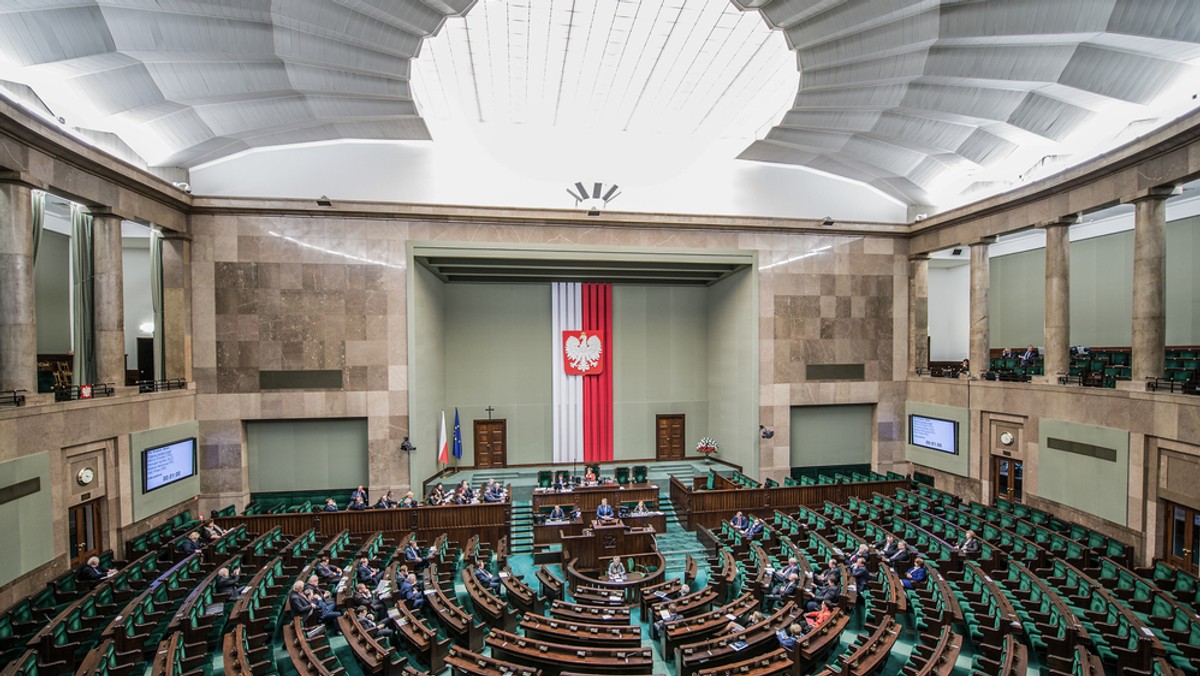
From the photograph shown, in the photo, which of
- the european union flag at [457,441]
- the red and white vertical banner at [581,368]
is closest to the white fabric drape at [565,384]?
the red and white vertical banner at [581,368]

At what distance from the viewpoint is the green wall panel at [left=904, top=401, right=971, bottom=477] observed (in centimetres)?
1609

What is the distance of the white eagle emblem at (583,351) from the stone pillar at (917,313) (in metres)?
10.6

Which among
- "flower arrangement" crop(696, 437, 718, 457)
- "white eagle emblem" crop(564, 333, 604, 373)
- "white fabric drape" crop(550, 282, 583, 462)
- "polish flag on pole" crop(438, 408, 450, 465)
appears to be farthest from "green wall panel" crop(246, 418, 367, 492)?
"flower arrangement" crop(696, 437, 718, 457)

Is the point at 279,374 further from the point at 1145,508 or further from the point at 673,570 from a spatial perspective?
the point at 1145,508

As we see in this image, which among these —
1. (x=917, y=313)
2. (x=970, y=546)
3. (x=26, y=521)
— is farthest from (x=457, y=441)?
(x=917, y=313)

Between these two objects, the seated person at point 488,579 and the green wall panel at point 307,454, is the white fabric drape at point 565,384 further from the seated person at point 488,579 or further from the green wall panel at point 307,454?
the seated person at point 488,579

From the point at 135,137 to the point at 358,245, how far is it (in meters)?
5.66

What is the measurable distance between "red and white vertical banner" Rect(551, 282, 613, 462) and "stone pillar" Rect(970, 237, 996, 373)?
11.5 meters

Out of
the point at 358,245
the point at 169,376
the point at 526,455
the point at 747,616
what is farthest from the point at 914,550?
the point at 169,376

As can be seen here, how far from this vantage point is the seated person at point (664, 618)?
8.91 meters

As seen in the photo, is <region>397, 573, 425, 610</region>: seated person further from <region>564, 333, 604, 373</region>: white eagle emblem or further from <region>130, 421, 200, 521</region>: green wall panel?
<region>564, 333, 604, 373</region>: white eagle emblem

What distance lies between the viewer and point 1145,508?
11.4m

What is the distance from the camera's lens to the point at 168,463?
13648 millimetres

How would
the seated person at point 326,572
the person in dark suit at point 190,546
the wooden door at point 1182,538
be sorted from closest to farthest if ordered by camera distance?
the seated person at point 326,572 → the wooden door at point 1182,538 → the person in dark suit at point 190,546
